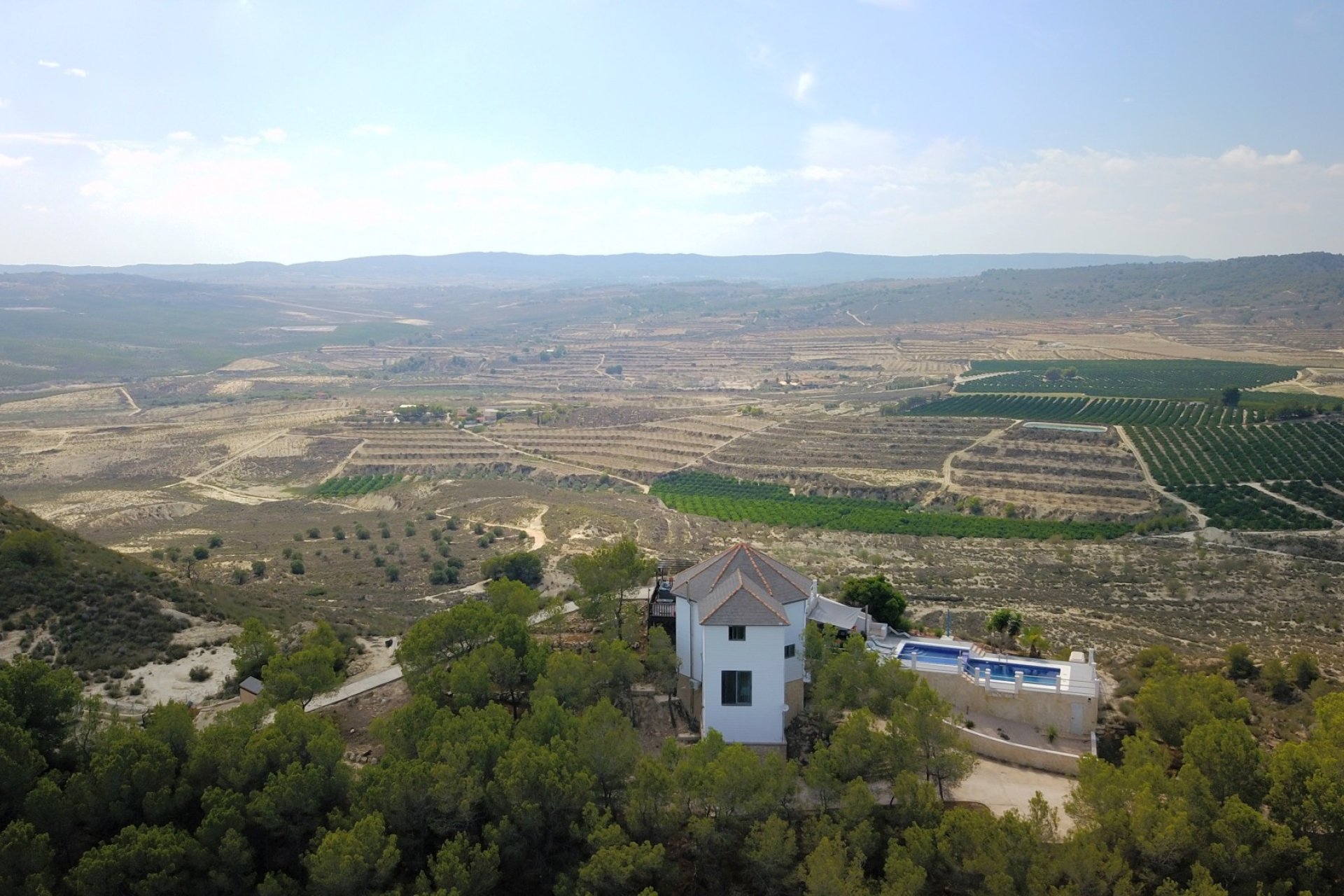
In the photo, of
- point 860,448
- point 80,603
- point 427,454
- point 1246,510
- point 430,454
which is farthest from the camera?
point 427,454

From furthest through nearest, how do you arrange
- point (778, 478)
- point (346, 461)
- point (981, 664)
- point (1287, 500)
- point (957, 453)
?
point (346, 461), point (957, 453), point (778, 478), point (1287, 500), point (981, 664)

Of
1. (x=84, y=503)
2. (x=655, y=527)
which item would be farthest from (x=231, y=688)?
(x=84, y=503)

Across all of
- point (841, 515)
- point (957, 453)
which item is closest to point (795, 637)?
point (841, 515)

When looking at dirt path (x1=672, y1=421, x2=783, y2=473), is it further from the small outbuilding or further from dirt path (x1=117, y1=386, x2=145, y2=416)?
dirt path (x1=117, y1=386, x2=145, y2=416)

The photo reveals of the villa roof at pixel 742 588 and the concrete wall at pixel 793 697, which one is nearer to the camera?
the villa roof at pixel 742 588

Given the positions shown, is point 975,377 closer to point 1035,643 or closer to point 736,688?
point 1035,643

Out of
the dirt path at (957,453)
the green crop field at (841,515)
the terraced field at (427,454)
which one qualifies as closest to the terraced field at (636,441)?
the terraced field at (427,454)

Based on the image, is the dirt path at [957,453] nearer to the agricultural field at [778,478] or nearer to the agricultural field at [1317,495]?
the agricultural field at [778,478]
